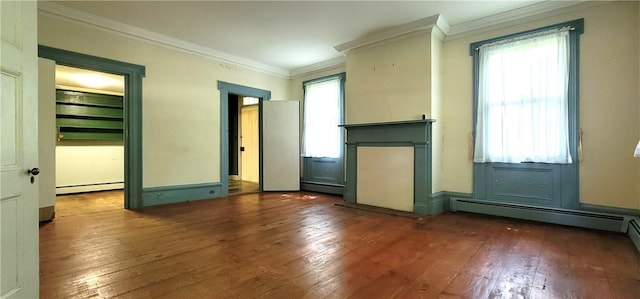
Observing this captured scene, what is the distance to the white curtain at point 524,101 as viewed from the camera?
339 centimetres

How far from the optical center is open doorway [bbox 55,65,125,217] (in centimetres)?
582

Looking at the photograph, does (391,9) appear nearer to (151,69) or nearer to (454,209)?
(454,209)

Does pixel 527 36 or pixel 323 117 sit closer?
pixel 527 36

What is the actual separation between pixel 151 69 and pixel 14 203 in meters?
3.60

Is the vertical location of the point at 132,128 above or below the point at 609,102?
below

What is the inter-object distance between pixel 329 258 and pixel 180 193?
3.48 m

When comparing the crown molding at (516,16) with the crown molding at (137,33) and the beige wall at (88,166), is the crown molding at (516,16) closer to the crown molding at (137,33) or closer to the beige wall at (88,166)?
the crown molding at (137,33)

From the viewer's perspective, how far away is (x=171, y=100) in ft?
15.6

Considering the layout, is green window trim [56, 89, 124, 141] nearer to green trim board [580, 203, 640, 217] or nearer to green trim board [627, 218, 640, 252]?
green trim board [580, 203, 640, 217]

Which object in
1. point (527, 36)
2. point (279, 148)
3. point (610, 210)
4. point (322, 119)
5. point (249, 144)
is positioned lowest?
point (610, 210)

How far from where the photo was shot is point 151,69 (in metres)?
4.55

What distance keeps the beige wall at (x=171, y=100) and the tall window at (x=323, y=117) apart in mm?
1631

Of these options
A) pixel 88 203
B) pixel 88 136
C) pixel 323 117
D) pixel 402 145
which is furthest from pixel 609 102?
pixel 88 136

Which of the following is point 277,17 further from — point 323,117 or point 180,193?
Answer: point 180,193
